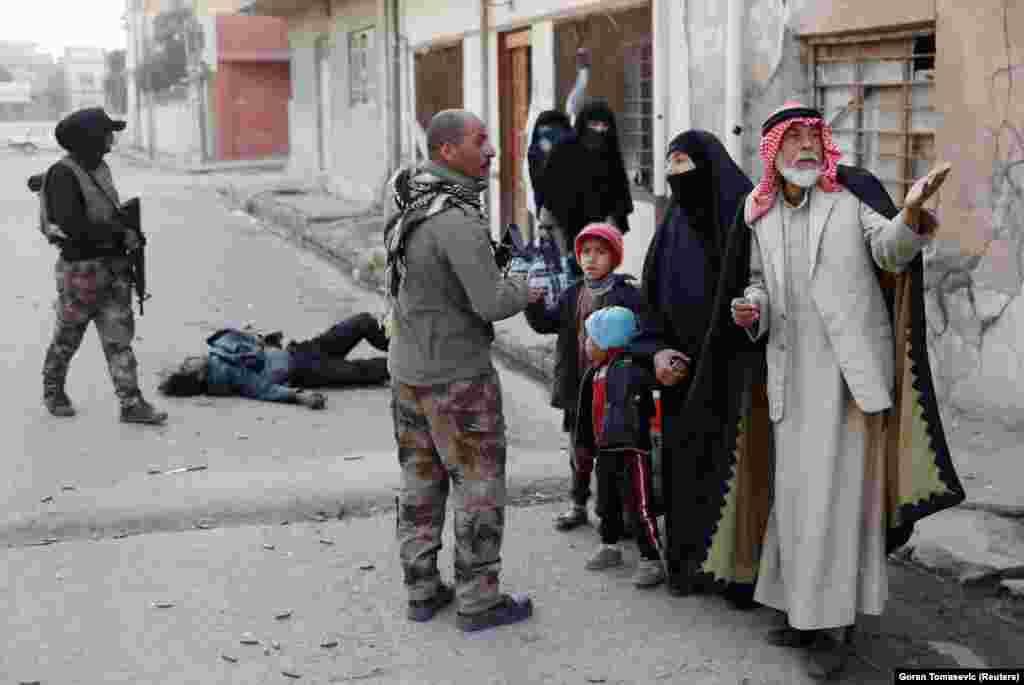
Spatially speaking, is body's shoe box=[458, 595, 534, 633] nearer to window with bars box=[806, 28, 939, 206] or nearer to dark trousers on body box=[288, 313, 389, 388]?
window with bars box=[806, 28, 939, 206]

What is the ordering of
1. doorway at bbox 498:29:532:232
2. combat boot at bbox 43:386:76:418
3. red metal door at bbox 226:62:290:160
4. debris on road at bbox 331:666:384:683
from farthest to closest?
red metal door at bbox 226:62:290:160, doorway at bbox 498:29:532:232, combat boot at bbox 43:386:76:418, debris on road at bbox 331:666:384:683

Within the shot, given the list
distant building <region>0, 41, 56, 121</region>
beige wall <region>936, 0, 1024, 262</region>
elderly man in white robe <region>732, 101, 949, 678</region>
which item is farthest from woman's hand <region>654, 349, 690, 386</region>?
distant building <region>0, 41, 56, 121</region>

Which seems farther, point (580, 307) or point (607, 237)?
point (580, 307)

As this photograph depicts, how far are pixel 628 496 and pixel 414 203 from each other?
4.73 ft

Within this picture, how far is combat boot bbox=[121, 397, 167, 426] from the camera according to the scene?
26.9 feet

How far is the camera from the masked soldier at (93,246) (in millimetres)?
7891

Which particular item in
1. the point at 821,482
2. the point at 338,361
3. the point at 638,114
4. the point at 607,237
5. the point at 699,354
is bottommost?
the point at 338,361

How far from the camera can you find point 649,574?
5.32 meters

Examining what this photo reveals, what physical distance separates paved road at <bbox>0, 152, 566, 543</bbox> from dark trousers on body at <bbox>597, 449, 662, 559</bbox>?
151 cm

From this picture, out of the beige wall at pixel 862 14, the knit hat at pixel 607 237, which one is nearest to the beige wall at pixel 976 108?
the beige wall at pixel 862 14

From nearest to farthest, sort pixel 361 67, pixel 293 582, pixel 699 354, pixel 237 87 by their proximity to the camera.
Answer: pixel 699 354 → pixel 293 582 → pixel 361 67 → pixel 237 87

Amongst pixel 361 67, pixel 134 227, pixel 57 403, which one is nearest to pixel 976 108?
pixel 134 227

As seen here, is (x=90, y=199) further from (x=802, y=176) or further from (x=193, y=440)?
(x=802, y=176)

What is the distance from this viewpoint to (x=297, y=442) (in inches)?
311
